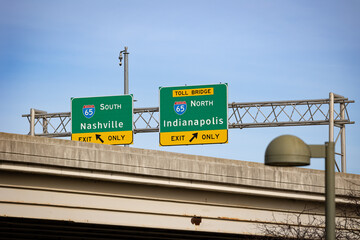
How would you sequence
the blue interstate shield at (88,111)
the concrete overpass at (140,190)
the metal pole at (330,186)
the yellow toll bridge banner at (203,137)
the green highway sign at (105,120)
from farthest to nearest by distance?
1. the blue interstate shield at (88,111)
2. the green highway sign at (105,120)
3. the yellow toll bridge banner at (203,137)
4. the concrete overpass at (140,190)
5. the metal pole at (330,186)

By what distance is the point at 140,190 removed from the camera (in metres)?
17.1

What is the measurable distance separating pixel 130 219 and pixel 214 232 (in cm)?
260

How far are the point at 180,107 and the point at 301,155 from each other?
24399mm

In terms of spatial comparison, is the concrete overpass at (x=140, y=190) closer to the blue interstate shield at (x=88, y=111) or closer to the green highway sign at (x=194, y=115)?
the green highway sign at (x=194, y=115)

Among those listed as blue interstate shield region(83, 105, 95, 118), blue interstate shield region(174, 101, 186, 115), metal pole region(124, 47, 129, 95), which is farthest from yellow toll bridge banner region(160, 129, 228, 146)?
metal pole region(124, 47, 129, 95)

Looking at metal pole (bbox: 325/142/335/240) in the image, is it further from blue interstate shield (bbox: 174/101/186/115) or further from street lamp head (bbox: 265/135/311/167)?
blue interstate shield (bbox: 174/101/186/115)

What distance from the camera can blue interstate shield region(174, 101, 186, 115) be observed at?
3287 centimetres

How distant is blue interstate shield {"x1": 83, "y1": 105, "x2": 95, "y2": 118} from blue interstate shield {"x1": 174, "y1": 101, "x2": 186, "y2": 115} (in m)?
4.04

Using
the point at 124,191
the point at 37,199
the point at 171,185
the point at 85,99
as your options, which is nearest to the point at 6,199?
the point at 37,199

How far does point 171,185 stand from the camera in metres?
17.3

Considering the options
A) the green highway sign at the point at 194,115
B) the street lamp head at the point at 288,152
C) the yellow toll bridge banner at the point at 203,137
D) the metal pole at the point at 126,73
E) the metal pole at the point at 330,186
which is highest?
the metal pole at the point at 126,73

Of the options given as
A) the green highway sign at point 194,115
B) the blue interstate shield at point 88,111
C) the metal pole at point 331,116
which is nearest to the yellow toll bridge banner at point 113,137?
the blue interstate shield at point 88,111

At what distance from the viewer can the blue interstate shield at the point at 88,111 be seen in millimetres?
34750

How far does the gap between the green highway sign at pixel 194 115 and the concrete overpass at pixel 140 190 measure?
1102 centimetres
